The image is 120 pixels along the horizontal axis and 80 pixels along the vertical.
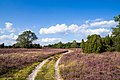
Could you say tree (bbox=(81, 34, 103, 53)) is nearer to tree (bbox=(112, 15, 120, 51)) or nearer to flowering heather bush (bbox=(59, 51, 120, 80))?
tree (bbox=(112, 15, 120, 51))

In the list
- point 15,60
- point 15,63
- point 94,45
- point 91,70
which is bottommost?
point 91,70

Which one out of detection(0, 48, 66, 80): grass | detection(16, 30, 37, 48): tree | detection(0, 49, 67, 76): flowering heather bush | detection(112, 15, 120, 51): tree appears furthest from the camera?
detection(16, 30, 37, 48): tree

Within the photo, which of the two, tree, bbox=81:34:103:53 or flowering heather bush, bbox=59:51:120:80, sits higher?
tree, bbox=81:34:103:53

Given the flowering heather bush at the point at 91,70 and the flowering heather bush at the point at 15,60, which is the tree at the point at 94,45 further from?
the flowering heather bush at the point at 91,70

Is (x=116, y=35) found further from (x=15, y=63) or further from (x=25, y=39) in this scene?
(x=25, y=39)

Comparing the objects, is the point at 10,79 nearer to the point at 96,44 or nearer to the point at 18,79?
the point at 18,79

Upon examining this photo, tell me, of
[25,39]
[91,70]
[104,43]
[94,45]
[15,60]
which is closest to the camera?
[91,70]

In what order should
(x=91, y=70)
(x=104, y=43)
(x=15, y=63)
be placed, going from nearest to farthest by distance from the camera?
(x=91, y=70) < (x=15, y=63) < (x=104, y=43)

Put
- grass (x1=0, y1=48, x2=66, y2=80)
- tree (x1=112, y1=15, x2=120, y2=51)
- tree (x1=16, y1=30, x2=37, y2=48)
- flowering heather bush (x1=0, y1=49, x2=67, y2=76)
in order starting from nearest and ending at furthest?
1. grass (x1=0, y1=48, x2=66, y2=80)
2. flowering heather bush (x1=0, y1=49, x2=67, y2=76)
3. tree (x1=112, y1=15, x2=120, y2=51)
4. tree (x1=16, y1=30, x2=37, y2=48)

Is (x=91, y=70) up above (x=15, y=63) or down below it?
below

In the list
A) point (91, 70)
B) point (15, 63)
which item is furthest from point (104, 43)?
point (91, 70)

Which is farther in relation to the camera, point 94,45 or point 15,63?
point 94,45

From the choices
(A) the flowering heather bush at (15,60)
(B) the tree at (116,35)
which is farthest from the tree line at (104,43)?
(A) the flowering heather bush at (15,60)

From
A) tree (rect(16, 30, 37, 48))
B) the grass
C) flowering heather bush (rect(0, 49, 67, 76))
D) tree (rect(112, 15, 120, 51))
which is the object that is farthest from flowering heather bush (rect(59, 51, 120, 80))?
tree (rect(16, 30, 37, 48))
